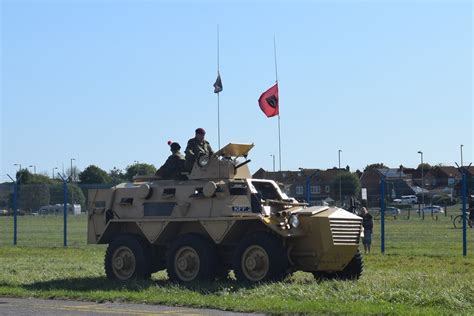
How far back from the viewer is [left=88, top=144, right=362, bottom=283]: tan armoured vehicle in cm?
1716

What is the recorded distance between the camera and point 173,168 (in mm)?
19547

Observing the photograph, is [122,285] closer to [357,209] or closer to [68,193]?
[357,209]

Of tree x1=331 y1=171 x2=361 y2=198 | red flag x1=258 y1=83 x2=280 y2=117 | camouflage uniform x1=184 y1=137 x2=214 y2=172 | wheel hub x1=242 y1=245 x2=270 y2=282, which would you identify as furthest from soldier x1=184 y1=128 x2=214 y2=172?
tree x1=331 y1=171 x2=361 y2=198

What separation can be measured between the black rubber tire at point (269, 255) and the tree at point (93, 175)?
53.1m

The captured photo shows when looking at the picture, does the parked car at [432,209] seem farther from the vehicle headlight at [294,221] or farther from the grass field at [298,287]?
the vehicle headlight at [294,221]

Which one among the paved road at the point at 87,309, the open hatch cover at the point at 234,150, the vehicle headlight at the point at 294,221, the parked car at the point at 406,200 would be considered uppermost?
the open hatch cover at the point at 234,150

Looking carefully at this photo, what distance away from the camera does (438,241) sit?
100ft

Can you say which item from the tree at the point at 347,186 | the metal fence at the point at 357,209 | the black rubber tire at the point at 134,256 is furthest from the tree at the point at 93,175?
the black rubber tire at the point at 134,256

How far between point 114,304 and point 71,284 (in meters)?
2.92

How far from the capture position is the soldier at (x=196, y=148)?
19.0 metres

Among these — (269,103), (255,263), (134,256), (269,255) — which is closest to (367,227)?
(269,103)

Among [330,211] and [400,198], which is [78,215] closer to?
[400,198]

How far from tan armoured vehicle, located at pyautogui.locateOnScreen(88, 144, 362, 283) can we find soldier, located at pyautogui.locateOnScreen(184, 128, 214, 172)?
236mm

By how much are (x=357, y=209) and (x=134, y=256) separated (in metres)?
9.55
